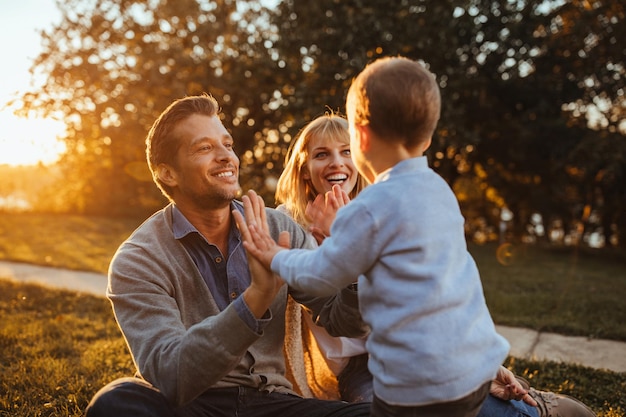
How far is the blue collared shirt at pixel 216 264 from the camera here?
2389mm

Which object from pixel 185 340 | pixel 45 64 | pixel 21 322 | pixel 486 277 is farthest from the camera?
pixel 45 64

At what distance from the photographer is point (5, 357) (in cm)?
420

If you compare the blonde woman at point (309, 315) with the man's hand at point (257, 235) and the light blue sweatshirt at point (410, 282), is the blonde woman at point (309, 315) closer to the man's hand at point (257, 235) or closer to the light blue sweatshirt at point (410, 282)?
the man's hand at point (257, 235)

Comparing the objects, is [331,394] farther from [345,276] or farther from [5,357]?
[5,357]

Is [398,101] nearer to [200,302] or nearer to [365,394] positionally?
[200,302]

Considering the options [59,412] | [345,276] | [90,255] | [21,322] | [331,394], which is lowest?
[90,255]

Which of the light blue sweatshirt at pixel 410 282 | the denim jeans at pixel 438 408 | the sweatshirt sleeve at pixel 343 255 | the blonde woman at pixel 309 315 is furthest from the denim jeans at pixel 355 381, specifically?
the sweatshirt sleeve at pixel 343 255

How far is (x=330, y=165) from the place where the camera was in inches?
130

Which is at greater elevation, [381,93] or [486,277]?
[381,93]

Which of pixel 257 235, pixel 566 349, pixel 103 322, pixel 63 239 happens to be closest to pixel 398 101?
pixel 257 235

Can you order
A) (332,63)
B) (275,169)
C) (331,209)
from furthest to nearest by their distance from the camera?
1. (275,169)
2. (332,63)
3. (331,209)

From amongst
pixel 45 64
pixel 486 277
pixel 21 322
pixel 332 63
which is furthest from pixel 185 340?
pixel 45 64

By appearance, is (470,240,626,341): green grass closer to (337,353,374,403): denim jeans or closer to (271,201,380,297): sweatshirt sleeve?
(337,353,374,403): denim jeans

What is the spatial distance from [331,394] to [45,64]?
45.9ft
